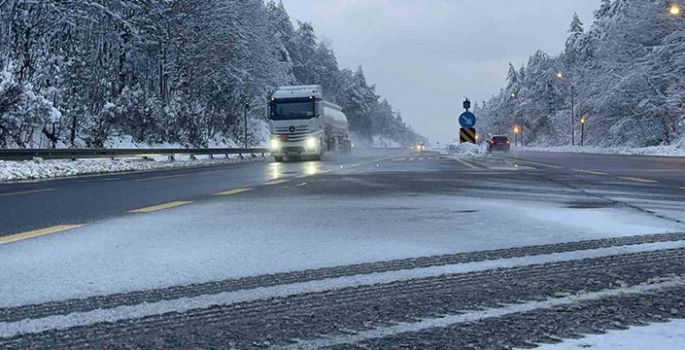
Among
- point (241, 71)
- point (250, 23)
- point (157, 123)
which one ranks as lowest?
point (157, 123)

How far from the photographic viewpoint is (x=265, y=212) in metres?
6.59

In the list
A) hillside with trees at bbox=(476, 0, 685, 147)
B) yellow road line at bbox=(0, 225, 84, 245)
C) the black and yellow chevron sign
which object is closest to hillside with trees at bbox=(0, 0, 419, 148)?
the black and yellow chevron sign

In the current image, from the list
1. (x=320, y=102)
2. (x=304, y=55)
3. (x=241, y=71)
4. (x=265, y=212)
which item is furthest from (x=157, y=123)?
(x=304, y=55)

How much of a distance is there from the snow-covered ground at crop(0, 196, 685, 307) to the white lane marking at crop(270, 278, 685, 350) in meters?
1.22

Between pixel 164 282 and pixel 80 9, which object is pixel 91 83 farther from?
pixel 164 282

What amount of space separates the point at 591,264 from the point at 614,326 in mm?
1306

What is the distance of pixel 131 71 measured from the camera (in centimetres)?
4797

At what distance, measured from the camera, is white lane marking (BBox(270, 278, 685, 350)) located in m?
2.18

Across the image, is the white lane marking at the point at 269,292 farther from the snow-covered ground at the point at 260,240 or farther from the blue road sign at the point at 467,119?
the blue road sign at the point at 467,119

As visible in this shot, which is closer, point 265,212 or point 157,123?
point 265,212

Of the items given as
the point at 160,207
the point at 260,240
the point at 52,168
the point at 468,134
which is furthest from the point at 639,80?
the point at 260,240

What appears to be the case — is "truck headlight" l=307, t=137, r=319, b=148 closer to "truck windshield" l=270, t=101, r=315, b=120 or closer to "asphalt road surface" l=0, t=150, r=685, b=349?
"truck windshield" l=270, t=101, r=315, b=120

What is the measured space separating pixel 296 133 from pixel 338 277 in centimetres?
2702

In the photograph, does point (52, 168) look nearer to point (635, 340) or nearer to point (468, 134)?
point (635, 340)
